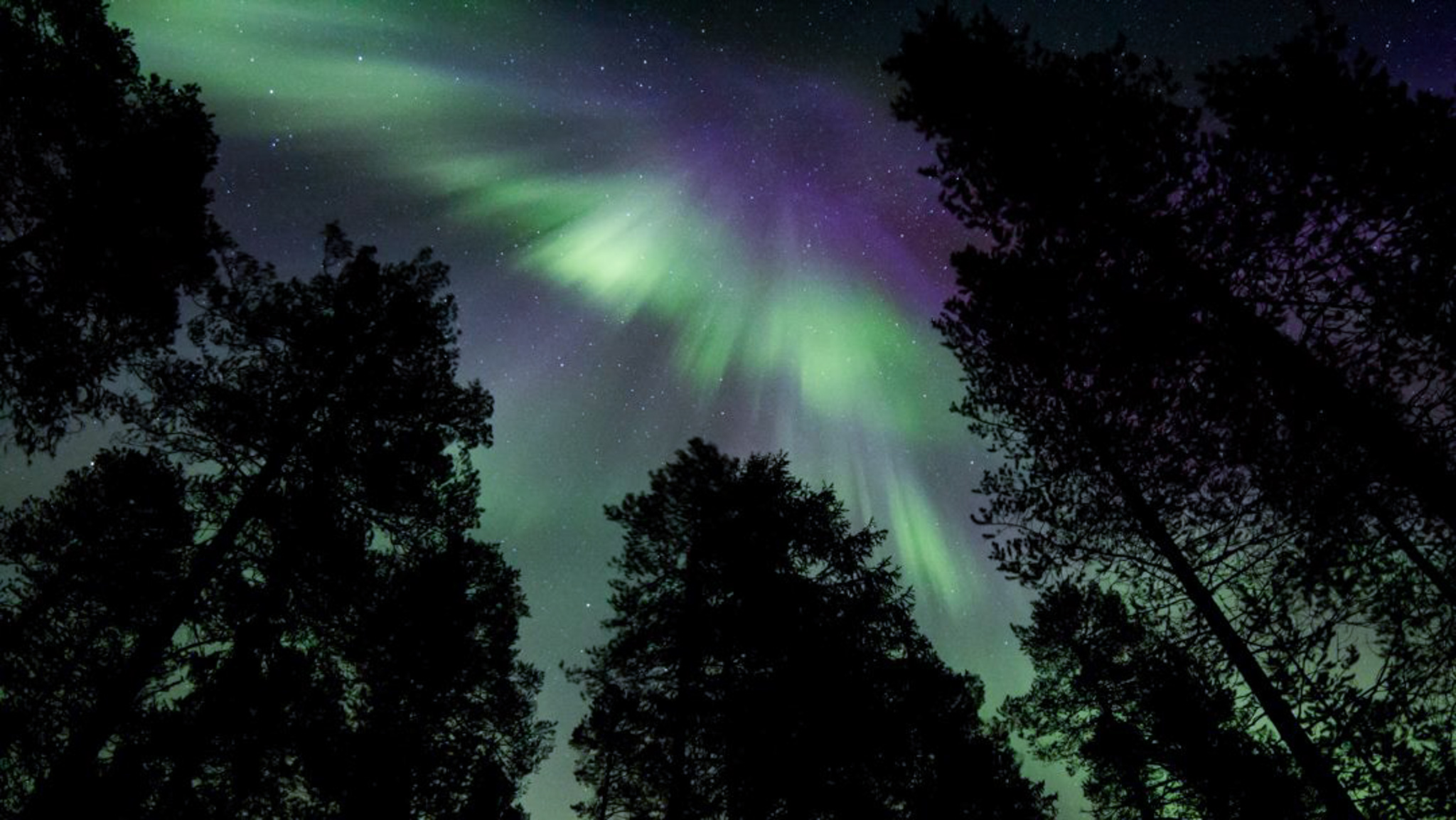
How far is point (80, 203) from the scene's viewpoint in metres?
6.06

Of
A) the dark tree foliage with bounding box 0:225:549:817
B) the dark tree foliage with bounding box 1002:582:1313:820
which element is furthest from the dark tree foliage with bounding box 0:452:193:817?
the dark tree foliage with bounding box 1002:582:1313:820

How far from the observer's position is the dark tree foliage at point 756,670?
806 cm

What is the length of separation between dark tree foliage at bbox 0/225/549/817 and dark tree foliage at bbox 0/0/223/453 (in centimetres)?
107

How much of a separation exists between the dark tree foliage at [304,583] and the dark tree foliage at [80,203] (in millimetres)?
1069

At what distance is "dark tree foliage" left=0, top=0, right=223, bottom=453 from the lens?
19.0 feet

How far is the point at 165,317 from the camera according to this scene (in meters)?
7.20

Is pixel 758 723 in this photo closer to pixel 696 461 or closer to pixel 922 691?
pixel 922 691

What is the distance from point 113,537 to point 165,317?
21.3 ft

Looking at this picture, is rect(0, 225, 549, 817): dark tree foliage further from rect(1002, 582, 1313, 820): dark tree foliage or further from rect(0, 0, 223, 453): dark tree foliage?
rect(1002, 582, 1313, 820): dark tree foliage

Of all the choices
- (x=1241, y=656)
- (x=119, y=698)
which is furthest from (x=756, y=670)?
(x=119, y=698)

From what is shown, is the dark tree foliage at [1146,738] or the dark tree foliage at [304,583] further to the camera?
the dark tree foliage at [1146,738]

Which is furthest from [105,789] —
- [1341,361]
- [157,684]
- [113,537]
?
[1341,361]

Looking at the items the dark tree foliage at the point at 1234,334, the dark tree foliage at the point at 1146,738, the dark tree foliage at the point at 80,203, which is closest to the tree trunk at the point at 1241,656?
the dark tree foliage at the point at 1234,334

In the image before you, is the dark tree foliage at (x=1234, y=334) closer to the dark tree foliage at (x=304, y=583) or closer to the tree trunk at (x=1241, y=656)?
the tree trunk at (x=1241, y=656)
